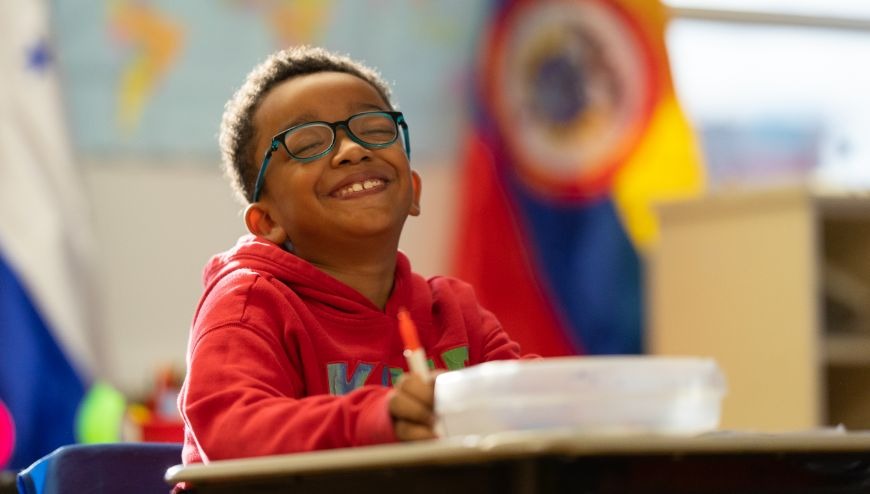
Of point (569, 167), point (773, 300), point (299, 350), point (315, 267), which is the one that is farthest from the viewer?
point (569, 167)

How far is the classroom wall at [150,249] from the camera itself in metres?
2.96

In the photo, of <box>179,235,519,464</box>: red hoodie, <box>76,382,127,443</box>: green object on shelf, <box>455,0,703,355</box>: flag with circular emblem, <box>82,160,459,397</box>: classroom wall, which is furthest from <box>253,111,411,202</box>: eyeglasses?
<box>455,0,703,355</box>: flag with circular emblem

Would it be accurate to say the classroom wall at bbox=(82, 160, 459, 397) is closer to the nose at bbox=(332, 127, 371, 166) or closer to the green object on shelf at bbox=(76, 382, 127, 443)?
the green object on shelf at bbox=(76, 382, 127, 443)

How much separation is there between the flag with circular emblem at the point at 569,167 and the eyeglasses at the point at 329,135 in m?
1.83

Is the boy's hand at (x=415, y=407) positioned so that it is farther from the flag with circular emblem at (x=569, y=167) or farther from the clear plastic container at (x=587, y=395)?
the flag with circular emblem at (x=569, y=167)

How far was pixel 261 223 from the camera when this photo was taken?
4.91 feet

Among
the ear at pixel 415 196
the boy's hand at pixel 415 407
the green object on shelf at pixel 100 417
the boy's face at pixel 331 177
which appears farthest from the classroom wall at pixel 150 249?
the boy's hand at pixel 415 407

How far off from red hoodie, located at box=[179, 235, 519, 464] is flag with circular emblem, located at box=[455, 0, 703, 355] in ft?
5.83

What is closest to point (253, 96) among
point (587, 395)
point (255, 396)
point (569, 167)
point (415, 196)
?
point (415, 196)

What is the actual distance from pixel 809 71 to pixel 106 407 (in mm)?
2171

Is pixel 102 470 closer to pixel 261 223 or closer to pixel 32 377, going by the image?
pixel 261 223

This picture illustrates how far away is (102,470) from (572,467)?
0.69m

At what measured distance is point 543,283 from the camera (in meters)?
3.36

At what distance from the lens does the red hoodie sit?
1.04 metres
